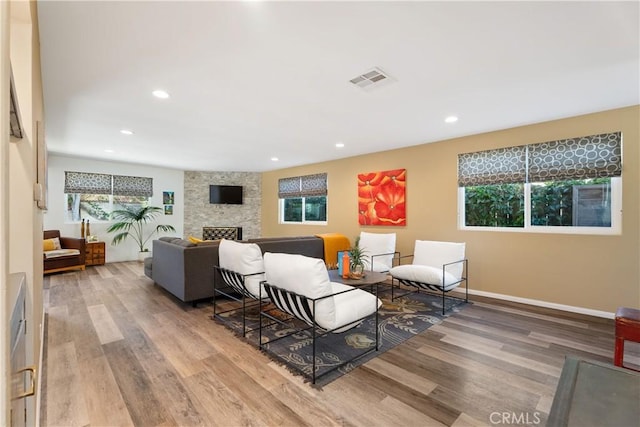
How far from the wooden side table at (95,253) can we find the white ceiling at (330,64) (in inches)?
121

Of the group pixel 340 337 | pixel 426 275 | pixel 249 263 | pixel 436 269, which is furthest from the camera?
pixel 436 269

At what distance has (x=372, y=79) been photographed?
2.62 meters

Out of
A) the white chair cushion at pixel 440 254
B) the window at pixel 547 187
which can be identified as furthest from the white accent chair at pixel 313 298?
the window at pixel 547 187

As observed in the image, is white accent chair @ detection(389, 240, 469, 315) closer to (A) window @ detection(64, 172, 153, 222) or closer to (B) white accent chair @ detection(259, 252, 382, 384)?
(B) white accent chair @ detection(259, 252, 382, 384)

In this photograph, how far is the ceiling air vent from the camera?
2494mm

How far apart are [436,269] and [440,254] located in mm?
426

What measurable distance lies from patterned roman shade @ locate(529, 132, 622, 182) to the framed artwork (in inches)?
314

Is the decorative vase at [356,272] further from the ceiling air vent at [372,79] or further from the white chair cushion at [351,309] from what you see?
the ceiling air vent at [372,79]

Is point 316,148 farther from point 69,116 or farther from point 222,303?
point 69,116

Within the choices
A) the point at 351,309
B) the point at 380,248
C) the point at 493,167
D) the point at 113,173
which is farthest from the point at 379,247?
the point at 113,173

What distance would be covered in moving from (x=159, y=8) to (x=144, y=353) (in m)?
2.65

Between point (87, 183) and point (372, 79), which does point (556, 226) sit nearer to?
point (372, 79)

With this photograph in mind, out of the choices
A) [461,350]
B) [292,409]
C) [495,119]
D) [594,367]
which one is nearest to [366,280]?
[461,350]

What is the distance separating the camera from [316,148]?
17.6ft
